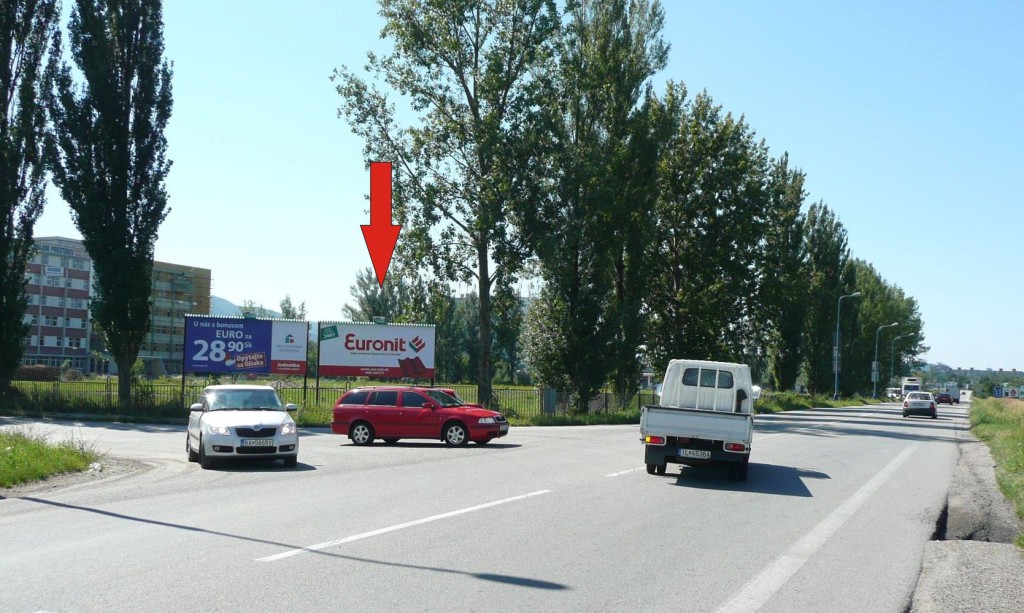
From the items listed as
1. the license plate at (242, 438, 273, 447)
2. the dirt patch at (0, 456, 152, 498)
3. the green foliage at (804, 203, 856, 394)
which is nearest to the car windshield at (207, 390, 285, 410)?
the license plate at (242, 438, 273, 447)

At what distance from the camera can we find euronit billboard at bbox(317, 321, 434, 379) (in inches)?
1511

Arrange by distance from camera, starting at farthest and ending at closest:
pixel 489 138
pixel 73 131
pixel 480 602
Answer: pixel 489 138, pixel 73 131, pixel 480 602

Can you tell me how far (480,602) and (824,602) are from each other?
267cm

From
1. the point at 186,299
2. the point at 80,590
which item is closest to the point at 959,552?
the point at 80,590

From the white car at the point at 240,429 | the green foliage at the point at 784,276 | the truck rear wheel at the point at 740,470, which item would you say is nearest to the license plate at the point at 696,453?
the truck rear wheel at the point at 740,470

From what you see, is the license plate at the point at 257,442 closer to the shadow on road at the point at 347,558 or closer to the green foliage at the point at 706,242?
the shadow on road at the point at 347,558

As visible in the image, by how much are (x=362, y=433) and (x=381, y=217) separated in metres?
15.8

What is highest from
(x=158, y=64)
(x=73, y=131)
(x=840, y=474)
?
(x=158, y=64)

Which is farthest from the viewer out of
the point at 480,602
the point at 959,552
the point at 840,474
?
the point at 840,474

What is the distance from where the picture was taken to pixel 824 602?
702 cm

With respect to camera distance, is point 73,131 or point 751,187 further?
point 751,187

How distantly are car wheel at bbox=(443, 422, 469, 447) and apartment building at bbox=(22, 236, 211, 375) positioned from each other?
81.9 meters

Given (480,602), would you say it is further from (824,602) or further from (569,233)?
(569,233)

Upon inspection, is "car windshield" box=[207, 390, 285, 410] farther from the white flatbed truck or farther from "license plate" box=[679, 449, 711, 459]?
"license plate" box=[679, 449, 711, 459]
